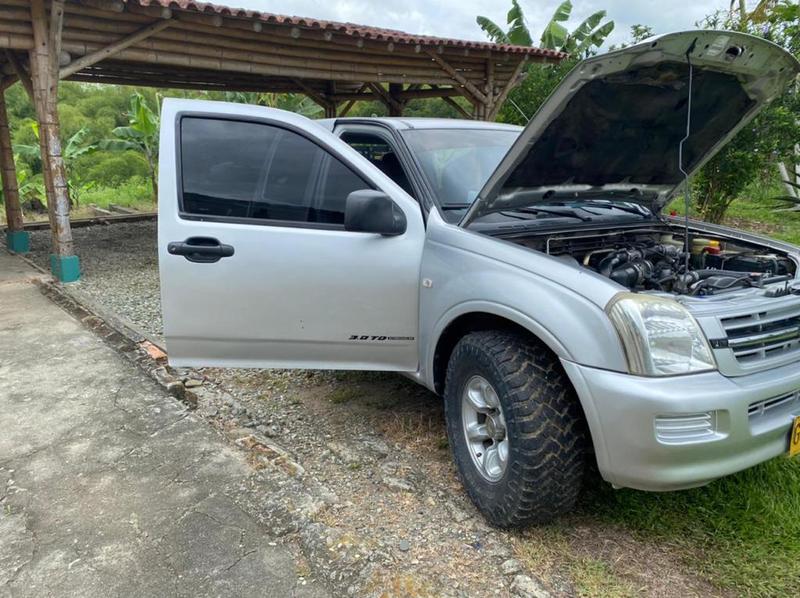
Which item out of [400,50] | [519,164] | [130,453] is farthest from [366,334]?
[400,50]

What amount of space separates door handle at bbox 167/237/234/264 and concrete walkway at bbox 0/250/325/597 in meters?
1.09

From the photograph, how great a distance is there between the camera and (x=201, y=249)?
291cm

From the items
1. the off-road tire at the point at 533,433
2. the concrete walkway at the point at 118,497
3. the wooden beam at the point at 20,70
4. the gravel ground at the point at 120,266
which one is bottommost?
the gravel ground at the point at 120,266

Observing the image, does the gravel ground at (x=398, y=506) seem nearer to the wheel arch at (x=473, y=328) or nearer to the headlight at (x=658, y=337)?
the wheel arch at (x=473, y=328)

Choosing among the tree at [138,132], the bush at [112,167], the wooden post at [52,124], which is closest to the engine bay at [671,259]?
the wooden post at [52,124]

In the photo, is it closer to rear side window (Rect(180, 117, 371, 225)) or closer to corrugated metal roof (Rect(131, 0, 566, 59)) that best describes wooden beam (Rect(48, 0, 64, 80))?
corrugated metal roof (Rect(131, 0, 566, 59))

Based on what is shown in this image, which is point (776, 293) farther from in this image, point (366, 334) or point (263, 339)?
point (263, 339)

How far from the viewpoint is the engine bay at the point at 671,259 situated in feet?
8.41

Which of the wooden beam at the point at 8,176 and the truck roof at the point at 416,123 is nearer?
the truck roof at the point at 416,123

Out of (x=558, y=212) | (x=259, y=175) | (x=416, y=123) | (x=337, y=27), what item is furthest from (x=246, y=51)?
(x=558, y=212)

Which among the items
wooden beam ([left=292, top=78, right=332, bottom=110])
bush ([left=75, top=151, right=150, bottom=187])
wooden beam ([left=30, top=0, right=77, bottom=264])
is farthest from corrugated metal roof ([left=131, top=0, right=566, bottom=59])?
bush ([left=75, top=151, right=150, bottom=187])

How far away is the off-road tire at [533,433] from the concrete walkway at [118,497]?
0.84m

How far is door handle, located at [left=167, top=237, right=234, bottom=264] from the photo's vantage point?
2902 millimetres

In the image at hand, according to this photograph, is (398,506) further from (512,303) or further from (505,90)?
(505,90)
